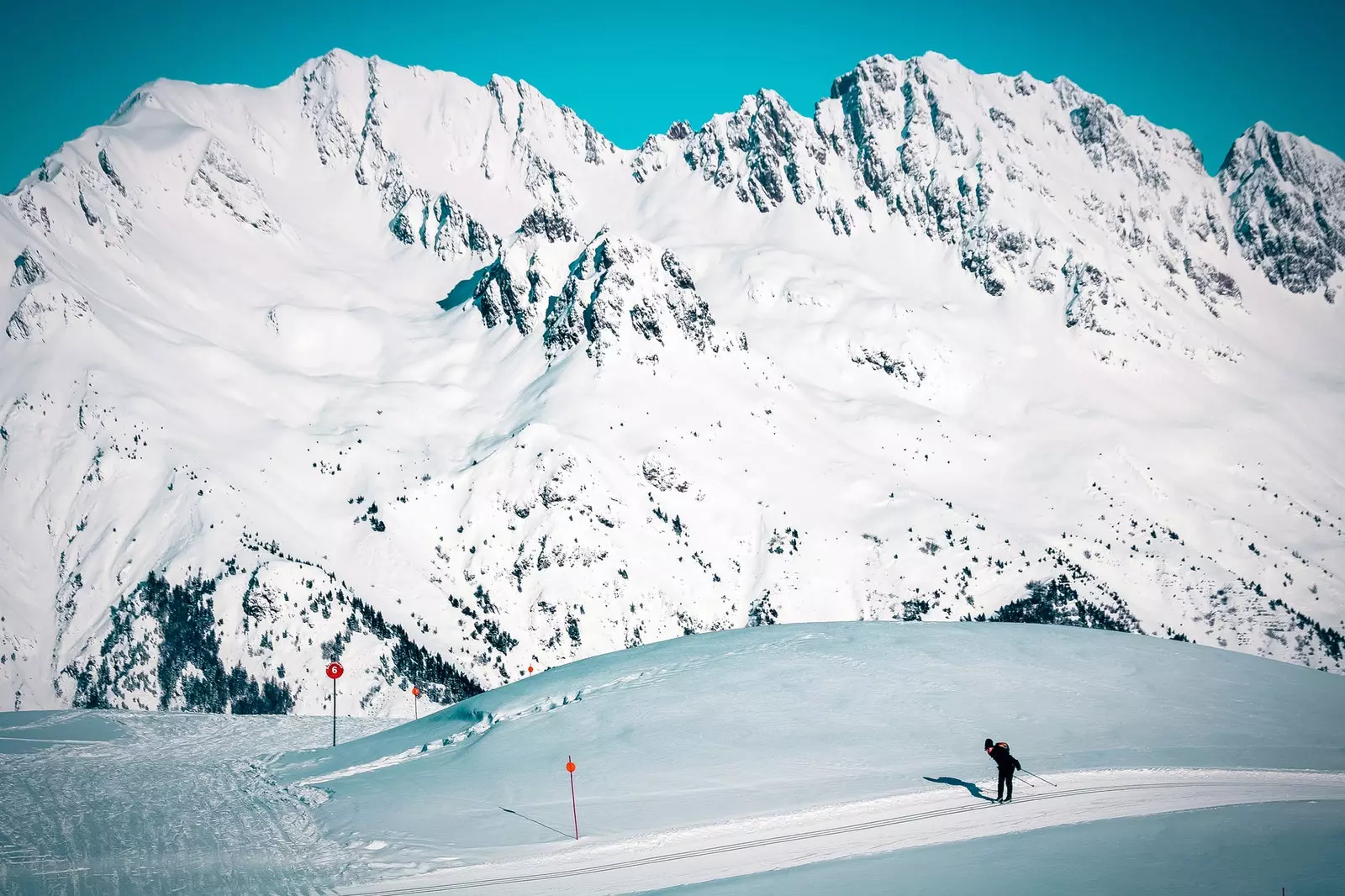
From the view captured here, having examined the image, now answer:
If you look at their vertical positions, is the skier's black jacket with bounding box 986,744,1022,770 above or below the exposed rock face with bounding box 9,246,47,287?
below

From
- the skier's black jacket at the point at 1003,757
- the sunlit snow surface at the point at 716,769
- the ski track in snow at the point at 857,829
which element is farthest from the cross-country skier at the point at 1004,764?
the sunlit snow surface at the point at 716,769

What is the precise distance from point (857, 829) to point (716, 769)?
5.54 metres

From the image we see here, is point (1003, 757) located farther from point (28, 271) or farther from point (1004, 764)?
point (28, 271)

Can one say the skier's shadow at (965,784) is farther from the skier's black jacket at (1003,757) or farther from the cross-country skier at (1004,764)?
the skier's black jacket at (1003,757)

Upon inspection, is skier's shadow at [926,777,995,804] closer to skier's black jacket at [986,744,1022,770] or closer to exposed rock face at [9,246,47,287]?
skier's black jacket at [986,744,1022,770]

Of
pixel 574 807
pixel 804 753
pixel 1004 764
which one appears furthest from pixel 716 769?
pixel 1004 764

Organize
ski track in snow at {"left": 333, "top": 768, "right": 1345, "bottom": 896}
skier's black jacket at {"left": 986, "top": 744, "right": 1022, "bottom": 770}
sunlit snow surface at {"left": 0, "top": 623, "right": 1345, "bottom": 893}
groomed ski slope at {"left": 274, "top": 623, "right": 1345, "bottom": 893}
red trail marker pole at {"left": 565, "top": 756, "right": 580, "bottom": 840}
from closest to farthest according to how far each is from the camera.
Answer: ski track in snow at {"left": 333, "top": 768, "right": 1345, "bottom": 896}, sunlit snow surface at {"left": 0, "top": 623, "right": 1345, "bottom": 893}, groomed ski slope at {"left": 274, "top": 623, "right": 1345, "bottom": 893}, skier's black jacket at {"left": 986, "top": 744, "right": 1022, "bottom": 770}, red trail marker pole at {"left": 565, "top": 756, "right": 580, "bottom": 840}

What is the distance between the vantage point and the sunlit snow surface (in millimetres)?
23188

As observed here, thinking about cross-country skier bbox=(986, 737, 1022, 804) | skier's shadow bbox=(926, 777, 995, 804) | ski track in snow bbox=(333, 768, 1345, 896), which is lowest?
ski track in snow bbox=(333, 768, 1345, 896)

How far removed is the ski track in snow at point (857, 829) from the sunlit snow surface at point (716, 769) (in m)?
0.09

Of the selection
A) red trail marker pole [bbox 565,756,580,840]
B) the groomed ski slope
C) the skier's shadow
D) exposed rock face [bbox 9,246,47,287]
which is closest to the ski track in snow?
the groomed ski slope

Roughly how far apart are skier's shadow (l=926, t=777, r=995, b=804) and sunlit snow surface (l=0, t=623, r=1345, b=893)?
267mm

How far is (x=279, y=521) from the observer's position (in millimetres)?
143000

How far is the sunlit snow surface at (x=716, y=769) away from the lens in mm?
23188
